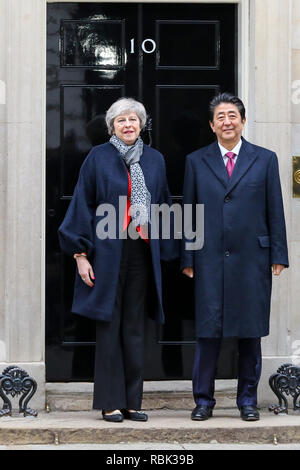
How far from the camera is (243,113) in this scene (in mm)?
6984

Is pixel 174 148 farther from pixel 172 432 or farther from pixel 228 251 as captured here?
pixel 172 432

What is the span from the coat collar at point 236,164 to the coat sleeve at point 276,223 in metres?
0.16

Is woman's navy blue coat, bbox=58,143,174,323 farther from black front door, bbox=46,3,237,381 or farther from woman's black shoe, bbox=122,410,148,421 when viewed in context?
black front door, bbox=46,3,237,381

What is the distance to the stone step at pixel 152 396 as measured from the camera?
7574mm

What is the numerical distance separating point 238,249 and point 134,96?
4.86ft

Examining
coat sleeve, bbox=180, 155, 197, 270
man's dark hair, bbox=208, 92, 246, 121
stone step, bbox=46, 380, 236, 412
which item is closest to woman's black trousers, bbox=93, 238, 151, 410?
coat sleeve, bbox=180, 155, 197, 270

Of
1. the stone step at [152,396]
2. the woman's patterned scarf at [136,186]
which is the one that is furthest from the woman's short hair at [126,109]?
the stone step at [152,396]

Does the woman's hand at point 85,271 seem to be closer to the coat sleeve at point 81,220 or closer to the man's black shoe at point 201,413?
the coat sleeve at point 81,220

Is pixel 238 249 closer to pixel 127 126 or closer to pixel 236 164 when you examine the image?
pixel 236 164

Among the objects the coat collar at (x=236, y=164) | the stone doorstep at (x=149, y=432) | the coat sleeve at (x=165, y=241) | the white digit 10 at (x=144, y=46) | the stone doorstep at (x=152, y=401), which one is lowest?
the stone doorstep at (x=149, y=432)

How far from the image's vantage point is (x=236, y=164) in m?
6.98

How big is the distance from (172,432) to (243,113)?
78.9 inches

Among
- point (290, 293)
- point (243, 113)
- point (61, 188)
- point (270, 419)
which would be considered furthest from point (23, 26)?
point (270, 419)

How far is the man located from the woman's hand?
585mm
